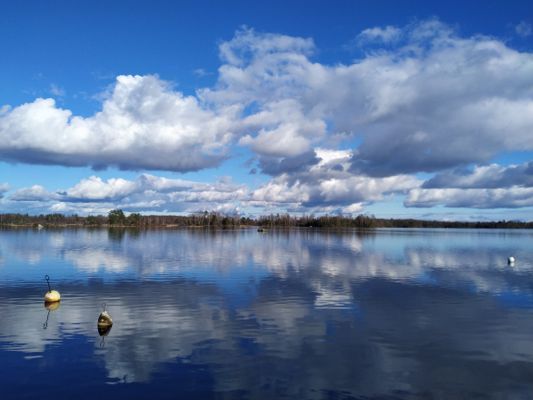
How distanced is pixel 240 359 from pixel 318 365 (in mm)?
3359

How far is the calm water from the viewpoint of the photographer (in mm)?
17000

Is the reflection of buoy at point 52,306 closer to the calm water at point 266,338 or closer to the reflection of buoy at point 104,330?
the calm water at point 266,338

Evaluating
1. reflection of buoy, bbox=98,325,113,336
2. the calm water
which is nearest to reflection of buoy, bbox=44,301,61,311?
the calm water

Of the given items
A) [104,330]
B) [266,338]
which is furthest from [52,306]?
[266,338]

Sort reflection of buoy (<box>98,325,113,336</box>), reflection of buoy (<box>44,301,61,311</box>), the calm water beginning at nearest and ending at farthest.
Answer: the calm water, reflection of buoy (<box>98,325,113,336</box>), reflection of buoy (<box>44,301,61,311</box>)

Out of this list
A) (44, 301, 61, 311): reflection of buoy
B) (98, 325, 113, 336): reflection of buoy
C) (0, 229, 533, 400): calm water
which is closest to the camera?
(0, 229, 533, 400): calm water

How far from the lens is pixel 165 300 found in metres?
32.8

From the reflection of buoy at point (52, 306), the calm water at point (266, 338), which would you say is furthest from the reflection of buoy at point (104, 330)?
the reflection of buoy at point (52, 306)

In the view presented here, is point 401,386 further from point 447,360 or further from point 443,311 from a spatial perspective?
point 443,311

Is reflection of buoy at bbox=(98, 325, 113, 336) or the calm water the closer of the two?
the calm water

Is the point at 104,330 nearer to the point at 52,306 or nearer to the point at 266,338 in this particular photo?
the point at 52,306

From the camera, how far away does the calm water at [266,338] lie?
55.8 ft

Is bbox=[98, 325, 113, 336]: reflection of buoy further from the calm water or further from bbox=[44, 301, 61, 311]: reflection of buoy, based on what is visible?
bbox=[44, 301, 61, 311]: reflection of buoy

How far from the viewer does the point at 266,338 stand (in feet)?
75.8
